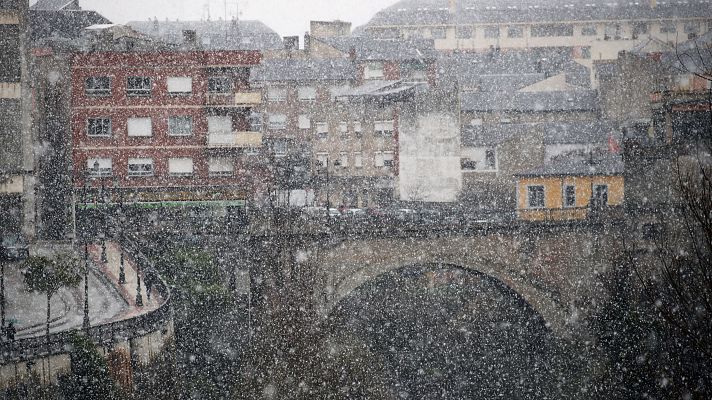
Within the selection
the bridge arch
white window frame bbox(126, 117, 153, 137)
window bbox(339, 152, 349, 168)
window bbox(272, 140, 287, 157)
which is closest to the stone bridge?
the bridge arch

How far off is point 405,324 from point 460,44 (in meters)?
48.0

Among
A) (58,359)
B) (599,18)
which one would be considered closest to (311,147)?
(58,359)

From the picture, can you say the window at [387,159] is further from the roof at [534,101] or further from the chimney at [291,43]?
the chimney at [291,43]

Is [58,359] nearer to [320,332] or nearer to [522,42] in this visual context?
[320,332]

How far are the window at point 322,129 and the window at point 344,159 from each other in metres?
1.56

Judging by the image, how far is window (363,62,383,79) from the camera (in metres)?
50.0

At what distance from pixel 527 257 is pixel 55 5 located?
3704cm

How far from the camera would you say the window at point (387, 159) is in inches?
1807

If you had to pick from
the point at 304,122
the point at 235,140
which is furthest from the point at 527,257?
the point at 304,122

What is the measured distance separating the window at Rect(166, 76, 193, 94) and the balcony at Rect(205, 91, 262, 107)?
94 centimetres

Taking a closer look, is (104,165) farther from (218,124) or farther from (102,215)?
(218,124)

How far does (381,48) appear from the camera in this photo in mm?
52000

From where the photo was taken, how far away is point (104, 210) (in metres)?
33.6

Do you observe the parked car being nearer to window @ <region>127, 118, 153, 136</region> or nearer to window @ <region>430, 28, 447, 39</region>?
window @ <region>127, 118, 153, 136</region>
